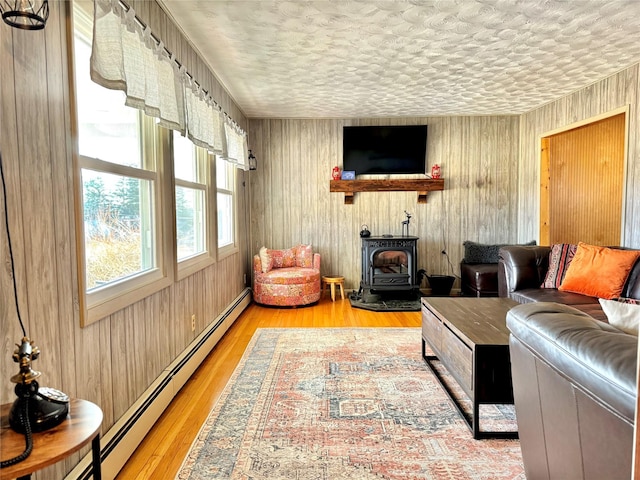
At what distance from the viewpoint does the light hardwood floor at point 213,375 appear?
1862 millimetres

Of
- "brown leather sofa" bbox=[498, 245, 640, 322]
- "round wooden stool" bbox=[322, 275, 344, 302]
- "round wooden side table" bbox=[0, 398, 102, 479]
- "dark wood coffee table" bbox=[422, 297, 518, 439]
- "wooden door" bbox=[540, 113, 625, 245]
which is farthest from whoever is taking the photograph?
"round wooden stool" bbox=[322, 275, 344, 302]

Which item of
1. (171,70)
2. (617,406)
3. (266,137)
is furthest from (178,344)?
(266,137)

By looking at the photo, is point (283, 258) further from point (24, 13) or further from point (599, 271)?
point (24, 13)

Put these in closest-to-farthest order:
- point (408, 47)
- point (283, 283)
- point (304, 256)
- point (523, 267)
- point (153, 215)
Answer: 1. point (153, 215)
2. point (408, 47)
3. point (523, 267)
4. point (283, 283)
5. point (304, 256)

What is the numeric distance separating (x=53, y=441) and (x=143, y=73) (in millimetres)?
1647

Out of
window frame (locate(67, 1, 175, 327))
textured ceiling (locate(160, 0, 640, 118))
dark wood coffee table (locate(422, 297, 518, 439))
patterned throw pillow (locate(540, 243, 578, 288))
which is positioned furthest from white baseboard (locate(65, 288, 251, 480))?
patterned throw pillow (locate(540, 243, 578, 288))

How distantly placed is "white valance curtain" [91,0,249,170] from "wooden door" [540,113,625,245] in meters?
4.45

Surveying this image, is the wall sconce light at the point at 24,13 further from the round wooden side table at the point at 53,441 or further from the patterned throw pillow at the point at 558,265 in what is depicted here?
the patterned throw pillow at the point at 558,265

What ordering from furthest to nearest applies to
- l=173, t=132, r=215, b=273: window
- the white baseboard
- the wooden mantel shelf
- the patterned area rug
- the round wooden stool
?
1. the wooden mantel shelf
2. the round wooden stool
3. l=173, t=132, r=215, b=273: window
4. the patterned area rug
5. the white baseboard

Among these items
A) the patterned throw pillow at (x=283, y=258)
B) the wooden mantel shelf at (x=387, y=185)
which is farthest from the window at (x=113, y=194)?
the wooden mantel shelf at (x=387, y=185)

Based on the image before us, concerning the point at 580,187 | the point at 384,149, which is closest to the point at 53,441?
the point at 384,149

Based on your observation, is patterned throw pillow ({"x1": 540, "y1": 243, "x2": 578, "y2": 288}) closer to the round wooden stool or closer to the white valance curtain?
the round wooden stool

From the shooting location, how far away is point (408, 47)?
3139 mm

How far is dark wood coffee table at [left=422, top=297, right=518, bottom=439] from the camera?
6.52ft
